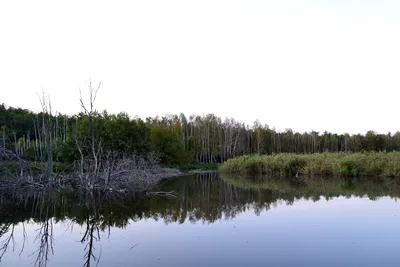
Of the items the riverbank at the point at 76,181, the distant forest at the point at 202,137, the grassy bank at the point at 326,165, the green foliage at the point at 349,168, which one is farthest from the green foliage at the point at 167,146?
the riverbank at the point at 76,181

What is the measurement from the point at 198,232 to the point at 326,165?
851 inches

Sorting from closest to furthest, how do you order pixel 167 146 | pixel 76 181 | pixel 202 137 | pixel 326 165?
pixel 76 181 → pixel 326 165 → pixel 167 146 → pixel 202 137

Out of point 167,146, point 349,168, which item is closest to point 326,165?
point 349,168

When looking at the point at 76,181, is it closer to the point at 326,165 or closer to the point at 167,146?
the point at 326,165

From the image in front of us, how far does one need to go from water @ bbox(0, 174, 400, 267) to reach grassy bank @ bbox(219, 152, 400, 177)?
12.9 metres

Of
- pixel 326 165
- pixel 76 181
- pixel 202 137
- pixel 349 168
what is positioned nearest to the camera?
pixel 76 181

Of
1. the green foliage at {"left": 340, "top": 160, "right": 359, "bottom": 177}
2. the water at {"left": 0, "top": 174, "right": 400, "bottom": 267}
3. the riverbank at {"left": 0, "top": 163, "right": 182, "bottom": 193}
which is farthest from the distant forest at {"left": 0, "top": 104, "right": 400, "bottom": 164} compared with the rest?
the water at {"left": 0, "top": 174, "right": 400, "bottom": 267}

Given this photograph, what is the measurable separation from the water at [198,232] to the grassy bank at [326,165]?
42.3 feet

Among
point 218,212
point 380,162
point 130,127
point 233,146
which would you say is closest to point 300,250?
point 218,212

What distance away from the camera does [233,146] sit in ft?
196

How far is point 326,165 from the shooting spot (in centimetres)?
2772

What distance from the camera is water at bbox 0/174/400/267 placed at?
20.2 feet

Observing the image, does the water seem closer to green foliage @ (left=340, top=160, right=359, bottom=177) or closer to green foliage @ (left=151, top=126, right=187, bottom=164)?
green foliage @ (left=340, top=160, right=359, bottom=177)

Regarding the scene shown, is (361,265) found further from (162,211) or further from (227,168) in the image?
(227,168)
